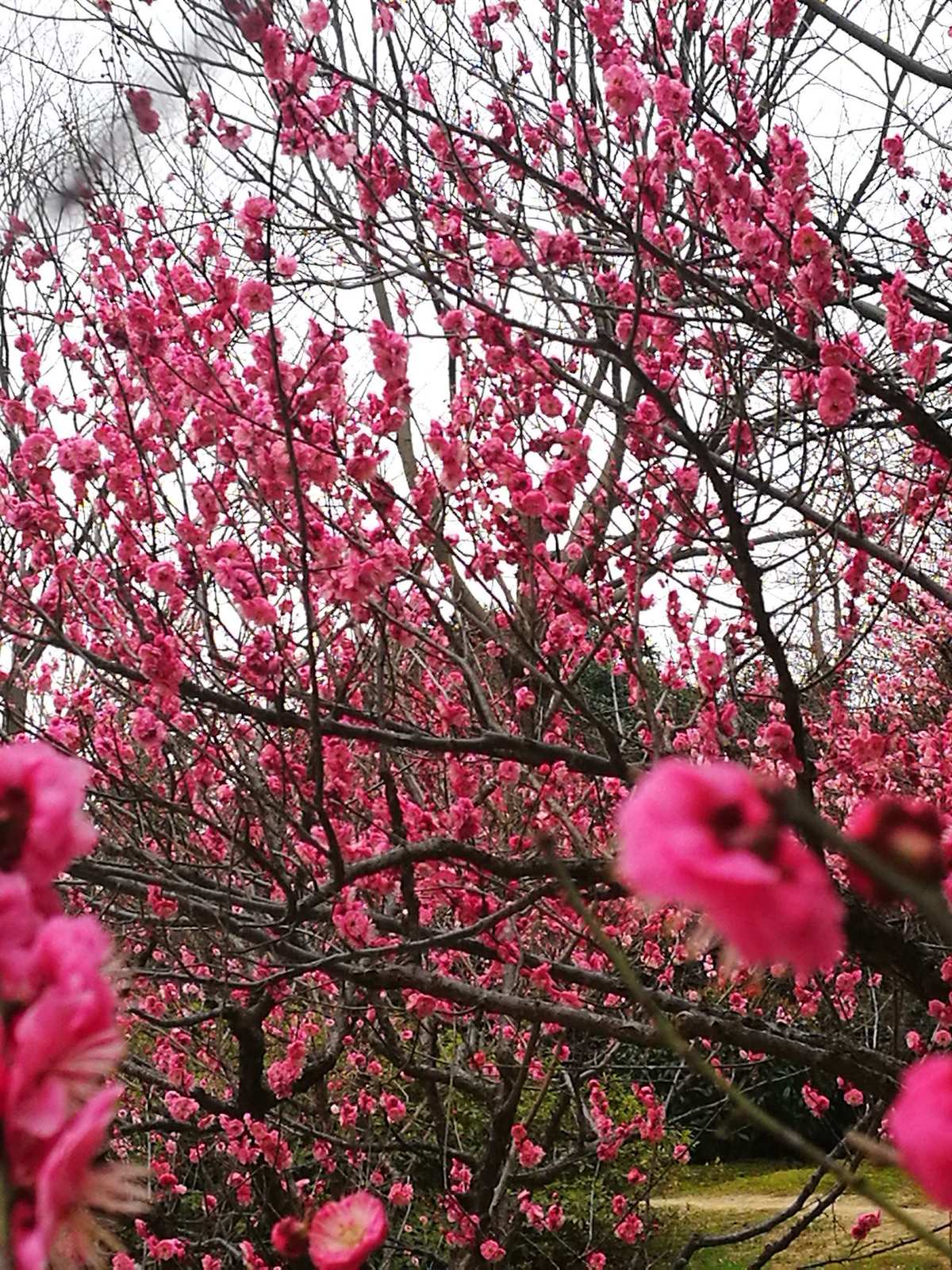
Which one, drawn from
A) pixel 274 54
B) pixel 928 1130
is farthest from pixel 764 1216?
pixel 928 1130

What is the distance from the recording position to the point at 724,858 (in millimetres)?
623

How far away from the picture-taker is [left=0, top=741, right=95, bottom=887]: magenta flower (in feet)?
2.30

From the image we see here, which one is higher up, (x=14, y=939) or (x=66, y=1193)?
(x=14, y=939)

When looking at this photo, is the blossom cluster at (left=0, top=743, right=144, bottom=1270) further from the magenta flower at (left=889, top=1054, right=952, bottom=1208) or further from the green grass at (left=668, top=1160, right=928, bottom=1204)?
the green grass at (left=668, top=1160, right=928, bottom=1204)

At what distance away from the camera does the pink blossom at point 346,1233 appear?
0.89 meters

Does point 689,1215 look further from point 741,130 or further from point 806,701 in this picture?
point 741,130

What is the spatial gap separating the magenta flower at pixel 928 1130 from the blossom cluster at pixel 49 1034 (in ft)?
1.29

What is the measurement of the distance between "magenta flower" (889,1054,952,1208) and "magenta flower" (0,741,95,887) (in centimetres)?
46

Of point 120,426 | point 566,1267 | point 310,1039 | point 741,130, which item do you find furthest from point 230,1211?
point 741,130

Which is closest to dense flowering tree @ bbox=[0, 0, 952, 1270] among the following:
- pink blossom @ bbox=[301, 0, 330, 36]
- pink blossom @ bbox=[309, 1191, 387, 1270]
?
pink blossom @ bbox=[301, 0, 330, 36]

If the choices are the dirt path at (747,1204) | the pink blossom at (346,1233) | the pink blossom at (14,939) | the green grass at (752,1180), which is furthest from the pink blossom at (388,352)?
the green grass at (752,1180)

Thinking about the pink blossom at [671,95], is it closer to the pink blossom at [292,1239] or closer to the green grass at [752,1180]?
the pink blossom at [292,1239]

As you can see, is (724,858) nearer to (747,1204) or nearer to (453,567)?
(453,567)

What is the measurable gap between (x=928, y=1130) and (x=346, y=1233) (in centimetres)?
51
